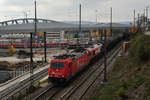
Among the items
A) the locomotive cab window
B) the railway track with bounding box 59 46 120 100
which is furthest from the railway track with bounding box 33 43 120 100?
the locomotive cab window

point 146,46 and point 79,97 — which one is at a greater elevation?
point 146,46

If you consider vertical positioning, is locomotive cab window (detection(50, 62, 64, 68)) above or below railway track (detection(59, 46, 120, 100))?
above

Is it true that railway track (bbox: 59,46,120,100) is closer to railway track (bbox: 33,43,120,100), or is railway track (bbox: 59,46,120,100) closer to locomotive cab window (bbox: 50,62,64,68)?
railway track (bbox: 33,43,120,100)

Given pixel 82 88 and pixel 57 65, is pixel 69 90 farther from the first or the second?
pixel 57 65

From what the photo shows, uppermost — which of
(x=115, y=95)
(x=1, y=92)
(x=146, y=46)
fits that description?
(x=146, y=46)

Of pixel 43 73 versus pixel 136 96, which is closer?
pixel 136 96

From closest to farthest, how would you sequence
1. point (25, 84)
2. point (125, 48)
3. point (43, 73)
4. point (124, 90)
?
point (124, 90)
point (25, 84)
point (43, 73)
point (125, 48)

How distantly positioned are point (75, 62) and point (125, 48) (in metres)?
24.0

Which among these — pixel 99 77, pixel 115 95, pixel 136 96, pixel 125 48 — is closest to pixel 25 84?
pixel 99 77

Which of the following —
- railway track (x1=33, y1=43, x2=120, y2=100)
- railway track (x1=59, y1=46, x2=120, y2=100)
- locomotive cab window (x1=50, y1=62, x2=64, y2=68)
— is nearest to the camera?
railway track (x1=59, y1=46, x2=120, y2=100)

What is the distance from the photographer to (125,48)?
49719 mm

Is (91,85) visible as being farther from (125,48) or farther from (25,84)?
(125,48)

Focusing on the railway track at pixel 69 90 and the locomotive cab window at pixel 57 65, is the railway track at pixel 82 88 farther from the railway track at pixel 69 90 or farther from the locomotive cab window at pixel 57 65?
the locomotive cab window at pixel 57 65

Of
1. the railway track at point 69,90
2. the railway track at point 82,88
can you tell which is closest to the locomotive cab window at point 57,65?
the railway track at point 69,90
